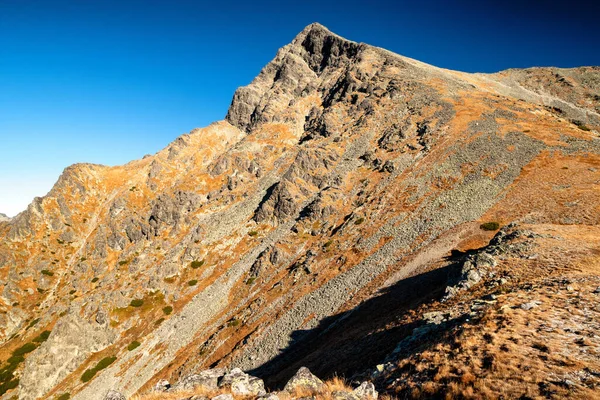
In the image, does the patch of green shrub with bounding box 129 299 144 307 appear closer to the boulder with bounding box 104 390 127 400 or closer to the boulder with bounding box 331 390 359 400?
the boulder with bounding box 104 390 127 400

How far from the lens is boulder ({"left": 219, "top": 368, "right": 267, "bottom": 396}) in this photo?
13266 mm

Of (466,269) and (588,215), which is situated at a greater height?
(466,269)

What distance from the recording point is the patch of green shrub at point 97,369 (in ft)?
211

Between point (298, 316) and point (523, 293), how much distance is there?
35602 mm

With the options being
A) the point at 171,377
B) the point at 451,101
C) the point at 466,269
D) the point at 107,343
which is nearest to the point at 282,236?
the point at 171,377

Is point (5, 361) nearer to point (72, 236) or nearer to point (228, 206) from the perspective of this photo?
point (72, 236)

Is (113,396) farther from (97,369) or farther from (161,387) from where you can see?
(97,369)

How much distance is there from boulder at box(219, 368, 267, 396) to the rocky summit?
0.07 m

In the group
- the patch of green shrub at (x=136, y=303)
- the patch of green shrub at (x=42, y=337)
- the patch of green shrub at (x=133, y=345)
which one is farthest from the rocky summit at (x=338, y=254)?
the patch of green shrub at (x=133, y=345)

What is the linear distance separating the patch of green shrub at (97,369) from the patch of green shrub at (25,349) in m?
27.9

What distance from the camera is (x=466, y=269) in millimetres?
26844

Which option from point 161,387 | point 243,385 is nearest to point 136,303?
point 161,387

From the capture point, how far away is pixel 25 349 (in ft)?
260

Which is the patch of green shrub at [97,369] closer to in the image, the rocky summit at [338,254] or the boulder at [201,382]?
the rocky summit at [338,254]
